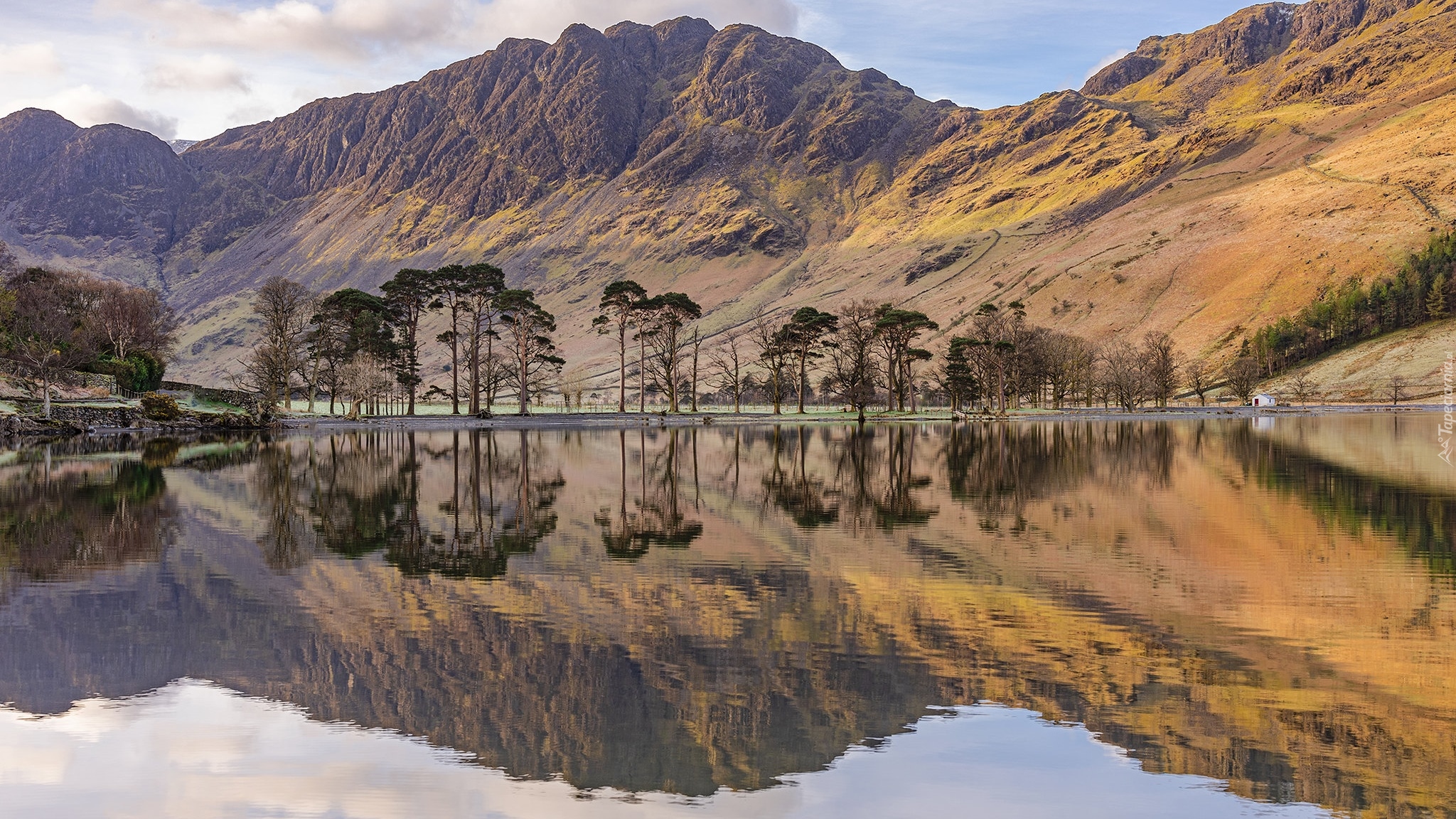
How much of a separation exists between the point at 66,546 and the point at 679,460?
3017cm

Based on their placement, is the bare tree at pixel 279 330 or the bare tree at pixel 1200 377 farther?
the bare tree at pixel 1200 377

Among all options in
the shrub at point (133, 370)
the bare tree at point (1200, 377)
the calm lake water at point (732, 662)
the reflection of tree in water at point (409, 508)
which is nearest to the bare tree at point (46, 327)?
the shrub at point (133, 370)

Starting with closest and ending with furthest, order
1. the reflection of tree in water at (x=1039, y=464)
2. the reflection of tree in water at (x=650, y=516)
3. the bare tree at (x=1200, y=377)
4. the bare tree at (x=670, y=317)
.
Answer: the reflection of tree in water at (x=650, y=516) → the reflection of tree in water at (x=1039, y=464) → the bare tree at (x=670, y=317) → the bare tree at (x=1200, y=377)

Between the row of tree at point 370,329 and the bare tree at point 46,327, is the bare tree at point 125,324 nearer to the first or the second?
the bare tree at point 46,327

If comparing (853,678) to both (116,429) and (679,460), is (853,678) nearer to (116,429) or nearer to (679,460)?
(679,460)

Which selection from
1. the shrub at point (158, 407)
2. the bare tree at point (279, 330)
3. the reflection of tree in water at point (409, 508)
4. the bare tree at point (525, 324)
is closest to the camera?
the reflection of tree in water at point (409, 508)

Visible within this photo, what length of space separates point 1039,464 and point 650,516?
23877mm

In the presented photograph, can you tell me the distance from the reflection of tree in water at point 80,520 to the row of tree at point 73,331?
168 ft

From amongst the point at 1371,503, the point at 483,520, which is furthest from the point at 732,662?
the point at 1371,503

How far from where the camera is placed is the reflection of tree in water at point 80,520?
1991 cm

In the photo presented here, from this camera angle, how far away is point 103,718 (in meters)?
10.6

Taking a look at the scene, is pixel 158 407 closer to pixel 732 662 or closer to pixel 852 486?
pixel 852 486

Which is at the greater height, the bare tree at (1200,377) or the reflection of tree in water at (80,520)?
the bare tree at (1200,377)

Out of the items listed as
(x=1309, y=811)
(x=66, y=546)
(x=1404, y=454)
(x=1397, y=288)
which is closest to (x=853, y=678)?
(x=1309, y=811)
